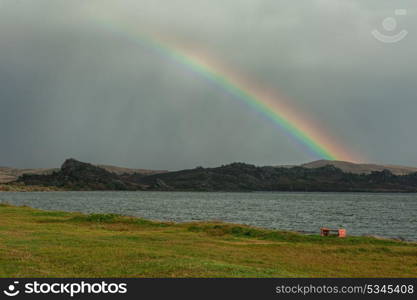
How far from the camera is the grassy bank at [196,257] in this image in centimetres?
2403

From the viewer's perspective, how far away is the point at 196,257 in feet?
102

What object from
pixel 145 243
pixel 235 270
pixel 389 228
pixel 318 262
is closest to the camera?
pixel 235 270

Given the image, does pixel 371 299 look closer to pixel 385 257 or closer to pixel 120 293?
pixel 120 293

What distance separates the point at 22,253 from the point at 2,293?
11676 millimetres

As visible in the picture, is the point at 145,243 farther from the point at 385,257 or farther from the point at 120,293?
the point at 120,293

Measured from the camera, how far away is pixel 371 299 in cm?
1897

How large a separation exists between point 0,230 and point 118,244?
15.7 meters

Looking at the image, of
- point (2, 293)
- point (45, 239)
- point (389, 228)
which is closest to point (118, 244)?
point (45, 239)

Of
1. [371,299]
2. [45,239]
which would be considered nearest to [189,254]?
[45,239]

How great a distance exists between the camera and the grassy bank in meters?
24.0

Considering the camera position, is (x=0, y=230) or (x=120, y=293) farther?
(x=0, y=230)

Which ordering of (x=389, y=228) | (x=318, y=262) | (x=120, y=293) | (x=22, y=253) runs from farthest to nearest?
1. (x=389, y=228)
2. (x=318, y=262)
3. (x=22, y=253)
4. (x=120, y=293)

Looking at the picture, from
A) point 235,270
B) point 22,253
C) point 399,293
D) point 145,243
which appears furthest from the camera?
point 145,243

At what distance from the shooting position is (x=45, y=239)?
127 ft
